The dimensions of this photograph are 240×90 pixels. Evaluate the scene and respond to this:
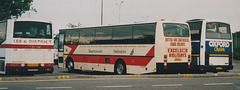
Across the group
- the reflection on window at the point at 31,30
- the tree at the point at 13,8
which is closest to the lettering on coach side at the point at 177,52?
the reflection on window at the point at 31,30

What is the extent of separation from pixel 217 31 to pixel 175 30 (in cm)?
318

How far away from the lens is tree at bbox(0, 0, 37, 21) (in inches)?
1992

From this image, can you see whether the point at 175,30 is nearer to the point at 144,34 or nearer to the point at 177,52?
the point at 177,52

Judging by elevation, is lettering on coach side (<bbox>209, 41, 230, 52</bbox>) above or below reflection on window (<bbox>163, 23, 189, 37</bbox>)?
below

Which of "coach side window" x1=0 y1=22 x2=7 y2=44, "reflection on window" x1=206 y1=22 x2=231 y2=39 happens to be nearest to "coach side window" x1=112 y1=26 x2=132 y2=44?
"reflection on window" x1=206 y1=22 x2=231 y2=39

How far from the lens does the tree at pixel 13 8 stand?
50594 mm

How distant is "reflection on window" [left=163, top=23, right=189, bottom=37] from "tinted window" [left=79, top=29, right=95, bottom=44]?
5.89 metres

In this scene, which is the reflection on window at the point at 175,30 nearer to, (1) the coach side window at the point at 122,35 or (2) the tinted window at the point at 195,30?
(2) the tinted window at the point at 195,30

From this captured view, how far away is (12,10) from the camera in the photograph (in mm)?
52281

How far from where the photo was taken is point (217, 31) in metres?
22.2

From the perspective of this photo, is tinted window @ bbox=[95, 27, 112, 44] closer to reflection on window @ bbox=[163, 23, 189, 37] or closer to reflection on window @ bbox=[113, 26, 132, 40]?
reflection on window @ bbox=[113, 26, 132, 40]

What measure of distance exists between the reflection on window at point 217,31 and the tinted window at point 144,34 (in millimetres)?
3578

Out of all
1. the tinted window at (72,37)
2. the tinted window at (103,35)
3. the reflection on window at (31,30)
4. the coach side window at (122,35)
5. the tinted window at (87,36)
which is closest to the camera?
the reflection on window at (31,30)

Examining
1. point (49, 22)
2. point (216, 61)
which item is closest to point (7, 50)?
point (49, 22)
